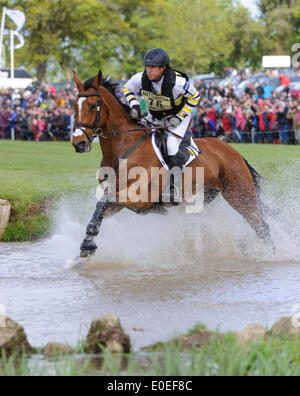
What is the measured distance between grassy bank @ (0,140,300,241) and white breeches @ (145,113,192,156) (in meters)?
2.94

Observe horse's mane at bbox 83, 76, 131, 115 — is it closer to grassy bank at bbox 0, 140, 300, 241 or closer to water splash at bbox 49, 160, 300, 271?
water splash at bbox 49, 160, 300, 271

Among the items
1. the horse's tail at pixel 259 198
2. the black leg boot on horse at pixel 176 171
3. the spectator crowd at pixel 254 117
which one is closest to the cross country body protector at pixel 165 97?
the black leg boot on horse at pixel 176 171

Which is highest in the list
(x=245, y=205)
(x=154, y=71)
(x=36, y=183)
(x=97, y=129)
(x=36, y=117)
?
(x=36, y=117)

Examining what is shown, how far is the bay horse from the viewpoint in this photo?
816 centimetres

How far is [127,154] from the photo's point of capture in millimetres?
8500

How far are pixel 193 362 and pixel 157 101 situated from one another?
5179 millimetres

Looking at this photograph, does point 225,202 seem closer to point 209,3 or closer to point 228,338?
point 228,338

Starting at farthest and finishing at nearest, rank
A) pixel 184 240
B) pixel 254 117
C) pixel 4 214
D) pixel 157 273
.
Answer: pixel 254 117 < pixel 4 214 < pixel 184 240 < pixel 157 273

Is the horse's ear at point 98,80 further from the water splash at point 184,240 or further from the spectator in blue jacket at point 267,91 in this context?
the spectator in blue jacket at point 267,91

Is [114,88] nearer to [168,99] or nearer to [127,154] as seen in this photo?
[168,99]

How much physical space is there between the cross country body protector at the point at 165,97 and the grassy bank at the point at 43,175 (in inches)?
126

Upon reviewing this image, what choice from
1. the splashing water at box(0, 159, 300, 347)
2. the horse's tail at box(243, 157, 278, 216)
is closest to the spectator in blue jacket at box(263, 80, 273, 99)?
the splashing water at box(0, 159, 300, 347)

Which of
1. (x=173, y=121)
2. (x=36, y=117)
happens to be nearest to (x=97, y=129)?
(x=173, y=121)
